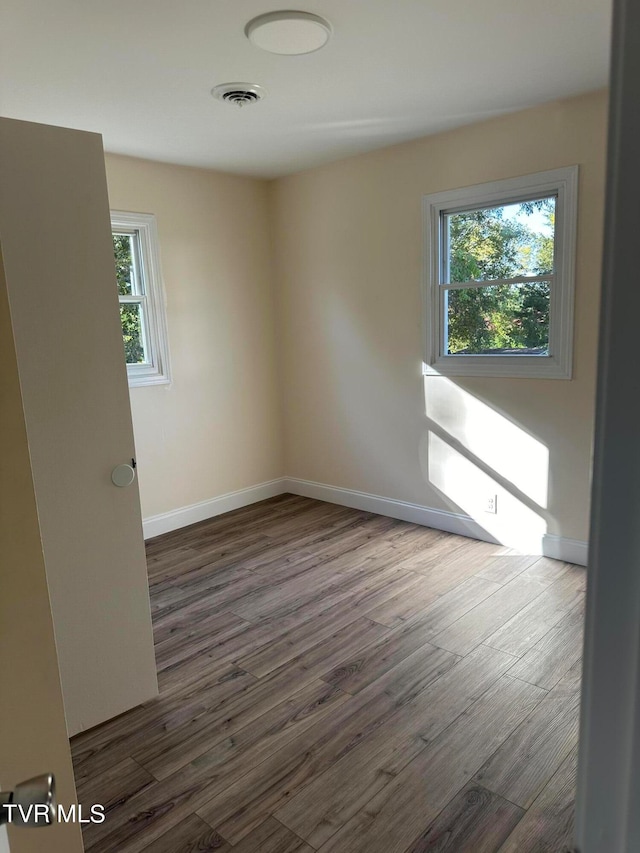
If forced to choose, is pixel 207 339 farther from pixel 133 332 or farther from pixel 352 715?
pixel 352 715

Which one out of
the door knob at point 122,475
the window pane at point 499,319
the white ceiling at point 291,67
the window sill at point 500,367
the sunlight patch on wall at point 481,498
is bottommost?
the sunlight patch on wall at point 481,498

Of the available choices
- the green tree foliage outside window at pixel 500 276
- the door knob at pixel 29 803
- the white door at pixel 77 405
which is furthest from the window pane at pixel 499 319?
the door knob at pixel 29 803

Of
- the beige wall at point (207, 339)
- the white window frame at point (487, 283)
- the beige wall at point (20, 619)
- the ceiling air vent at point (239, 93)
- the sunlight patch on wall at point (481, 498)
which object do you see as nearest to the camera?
the beige wall at point (20, 619)

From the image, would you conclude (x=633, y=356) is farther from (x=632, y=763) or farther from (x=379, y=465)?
(x=379, y=465)

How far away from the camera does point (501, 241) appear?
347cm

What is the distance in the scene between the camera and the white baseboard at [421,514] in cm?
342

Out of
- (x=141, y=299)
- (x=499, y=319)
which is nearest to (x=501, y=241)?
(x=499, y=319)

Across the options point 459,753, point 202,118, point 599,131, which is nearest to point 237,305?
point 202,118

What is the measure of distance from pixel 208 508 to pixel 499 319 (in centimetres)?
257

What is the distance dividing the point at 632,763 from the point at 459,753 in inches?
70.0

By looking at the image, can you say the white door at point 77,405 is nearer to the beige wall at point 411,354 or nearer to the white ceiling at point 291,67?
the white ceiling at point 291,67

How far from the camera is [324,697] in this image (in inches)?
90.7

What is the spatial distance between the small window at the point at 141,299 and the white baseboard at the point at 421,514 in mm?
1598

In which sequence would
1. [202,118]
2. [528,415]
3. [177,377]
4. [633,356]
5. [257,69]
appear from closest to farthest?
[633,356], [257,69], [202,118], [528,415], [177,377]
